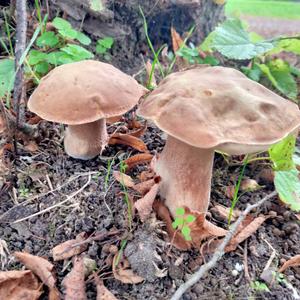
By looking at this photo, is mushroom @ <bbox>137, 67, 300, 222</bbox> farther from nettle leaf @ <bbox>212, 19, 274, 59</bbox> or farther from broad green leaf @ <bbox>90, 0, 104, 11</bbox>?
broad green leaf @ <bbox>90, 0, 104, 11</bbox>

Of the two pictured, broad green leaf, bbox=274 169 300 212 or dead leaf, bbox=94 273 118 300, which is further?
broad green leaf, bbox=274 169 300 212

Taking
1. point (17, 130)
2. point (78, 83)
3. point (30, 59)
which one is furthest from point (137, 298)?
point (30, 59)

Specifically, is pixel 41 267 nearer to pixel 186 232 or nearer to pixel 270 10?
pixel 186 232

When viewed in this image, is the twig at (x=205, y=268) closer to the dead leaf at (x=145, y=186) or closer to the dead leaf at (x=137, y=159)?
the dead leaf at (x=145, y=186)

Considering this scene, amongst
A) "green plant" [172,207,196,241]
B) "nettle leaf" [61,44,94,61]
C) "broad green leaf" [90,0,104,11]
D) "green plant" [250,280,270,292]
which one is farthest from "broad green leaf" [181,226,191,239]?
"broad green leaf" [90,0,104,11]

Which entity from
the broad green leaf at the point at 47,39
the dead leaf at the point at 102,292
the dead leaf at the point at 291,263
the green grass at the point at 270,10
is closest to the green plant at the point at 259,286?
the dead leaf at the point at 291,263

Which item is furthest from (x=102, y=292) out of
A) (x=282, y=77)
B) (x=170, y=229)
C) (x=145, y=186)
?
(x=282, y=77)
